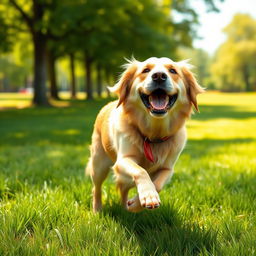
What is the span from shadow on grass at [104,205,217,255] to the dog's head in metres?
0.90

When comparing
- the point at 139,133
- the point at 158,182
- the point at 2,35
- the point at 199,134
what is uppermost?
the point at 2,35

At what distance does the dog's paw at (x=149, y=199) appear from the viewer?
2.81m

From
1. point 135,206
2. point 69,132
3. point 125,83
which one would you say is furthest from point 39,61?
point 135,206

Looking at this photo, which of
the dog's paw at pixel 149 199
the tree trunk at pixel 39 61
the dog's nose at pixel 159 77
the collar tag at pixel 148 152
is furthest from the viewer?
the tree trunk at pixel 39 61

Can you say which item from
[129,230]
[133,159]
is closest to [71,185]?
[133,159]

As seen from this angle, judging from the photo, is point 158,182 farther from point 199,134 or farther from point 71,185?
point 199,134

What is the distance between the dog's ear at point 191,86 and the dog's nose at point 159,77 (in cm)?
50

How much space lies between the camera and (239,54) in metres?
62.7

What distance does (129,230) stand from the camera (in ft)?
10.2

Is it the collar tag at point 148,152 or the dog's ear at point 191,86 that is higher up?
the dog's ear at point 191,86

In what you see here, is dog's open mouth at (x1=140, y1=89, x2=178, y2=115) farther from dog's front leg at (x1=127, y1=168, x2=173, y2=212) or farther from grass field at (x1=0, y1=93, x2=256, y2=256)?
grass field at (x1=0, y1=93, x2=256, y2=256)

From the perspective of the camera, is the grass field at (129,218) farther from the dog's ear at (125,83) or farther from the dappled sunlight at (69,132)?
the dappled sunlight at (69,132)

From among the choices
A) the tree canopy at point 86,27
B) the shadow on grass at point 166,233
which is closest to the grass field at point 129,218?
the shadow on grass at point 166,233

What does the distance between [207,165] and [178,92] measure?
295cm
